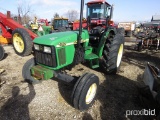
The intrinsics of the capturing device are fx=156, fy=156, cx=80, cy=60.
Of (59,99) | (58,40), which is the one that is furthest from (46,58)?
(59,99)

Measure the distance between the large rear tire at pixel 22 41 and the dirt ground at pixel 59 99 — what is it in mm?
1036

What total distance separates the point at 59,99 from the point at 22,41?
325 centimetres

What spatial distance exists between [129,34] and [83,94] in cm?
1593

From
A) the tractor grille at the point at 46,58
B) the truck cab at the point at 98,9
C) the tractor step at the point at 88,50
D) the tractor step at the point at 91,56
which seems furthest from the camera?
the truck cab at the point at 98,9

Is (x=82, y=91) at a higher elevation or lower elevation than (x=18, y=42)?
lower

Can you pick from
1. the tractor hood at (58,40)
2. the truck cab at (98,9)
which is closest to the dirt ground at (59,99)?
the tractor hood at (58,40)

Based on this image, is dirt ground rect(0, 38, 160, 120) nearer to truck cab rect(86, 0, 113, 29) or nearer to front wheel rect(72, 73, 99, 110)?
front wheel rect(72, 73, 99, 110)

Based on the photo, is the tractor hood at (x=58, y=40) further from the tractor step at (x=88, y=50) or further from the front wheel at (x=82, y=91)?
the front wheel at (x=82, y=91)

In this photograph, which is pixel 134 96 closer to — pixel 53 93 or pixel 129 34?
pixel 53 93

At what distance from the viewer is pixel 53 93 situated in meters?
3.74

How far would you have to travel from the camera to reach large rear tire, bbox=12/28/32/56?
18.2ft

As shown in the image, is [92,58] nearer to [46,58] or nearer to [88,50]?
[88,50]

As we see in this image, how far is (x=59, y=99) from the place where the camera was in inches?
138

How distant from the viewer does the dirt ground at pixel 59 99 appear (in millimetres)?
2990
